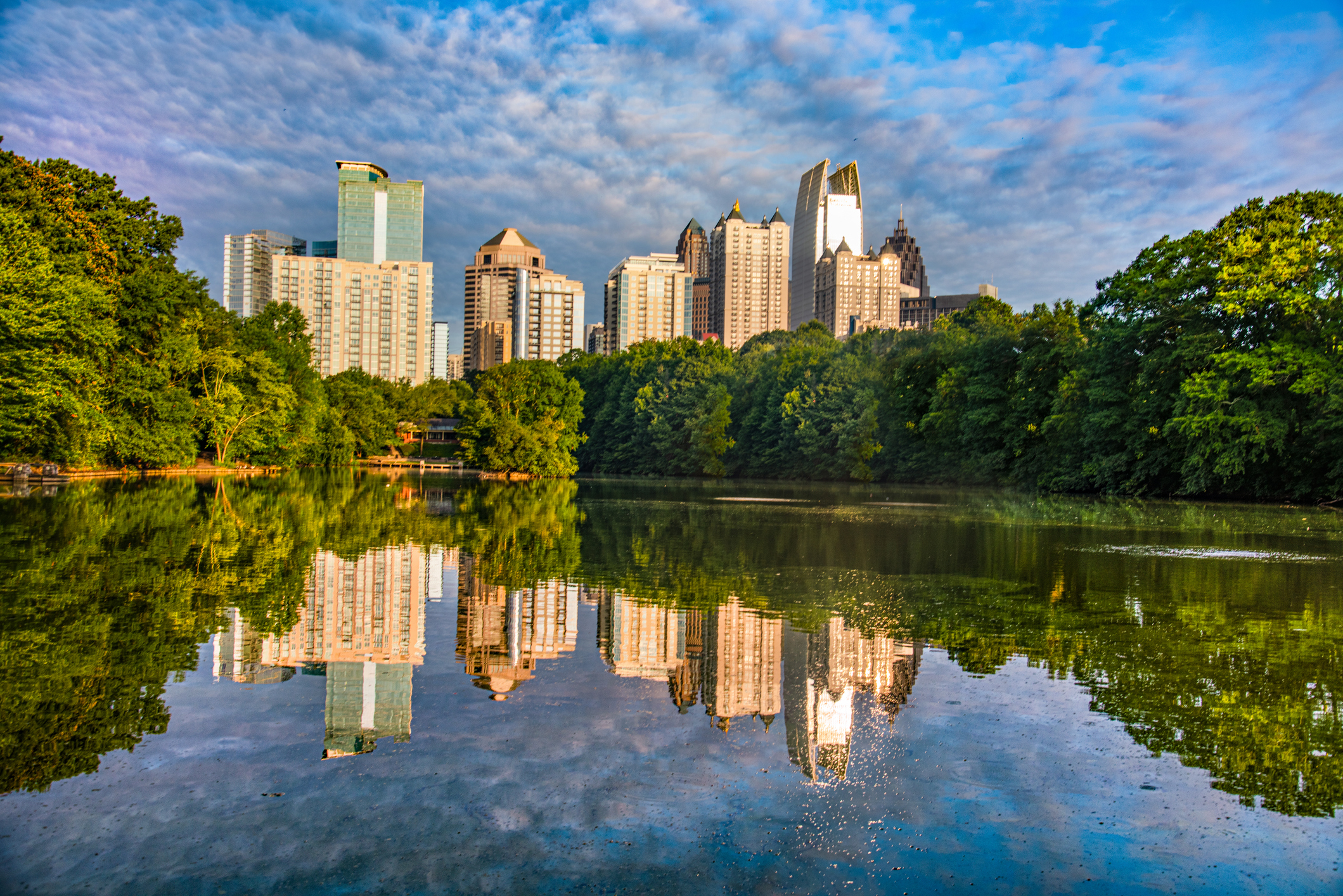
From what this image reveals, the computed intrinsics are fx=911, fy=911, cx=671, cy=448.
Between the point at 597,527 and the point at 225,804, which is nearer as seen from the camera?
the point at 225,804

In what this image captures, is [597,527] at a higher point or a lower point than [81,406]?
lower

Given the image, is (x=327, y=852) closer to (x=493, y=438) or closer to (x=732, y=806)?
(x=732, y=806)

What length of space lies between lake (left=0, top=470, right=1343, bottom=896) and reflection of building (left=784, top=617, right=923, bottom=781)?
0.04 m

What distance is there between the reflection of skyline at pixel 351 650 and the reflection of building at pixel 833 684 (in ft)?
8.53

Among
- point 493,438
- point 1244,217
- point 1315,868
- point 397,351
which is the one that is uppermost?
point 397,351

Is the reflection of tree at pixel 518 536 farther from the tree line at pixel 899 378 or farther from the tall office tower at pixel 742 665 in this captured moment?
the tree line at pixel 899 378

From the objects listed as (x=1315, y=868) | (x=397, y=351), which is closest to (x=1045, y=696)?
(x=1315, y=868)

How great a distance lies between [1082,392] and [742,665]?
43.7 meters

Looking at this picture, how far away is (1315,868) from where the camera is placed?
4191 millimetres

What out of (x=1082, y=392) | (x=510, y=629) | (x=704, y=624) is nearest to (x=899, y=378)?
(x=1082, y=392)

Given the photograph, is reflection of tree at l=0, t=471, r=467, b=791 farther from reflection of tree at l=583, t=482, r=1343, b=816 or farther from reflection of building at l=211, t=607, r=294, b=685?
reflection of tree at l=583, t=482, r=1343, b=816

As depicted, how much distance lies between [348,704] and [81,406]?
111 feet

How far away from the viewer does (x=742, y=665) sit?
7.91m

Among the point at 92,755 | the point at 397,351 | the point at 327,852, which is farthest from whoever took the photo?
the point at 397,351
